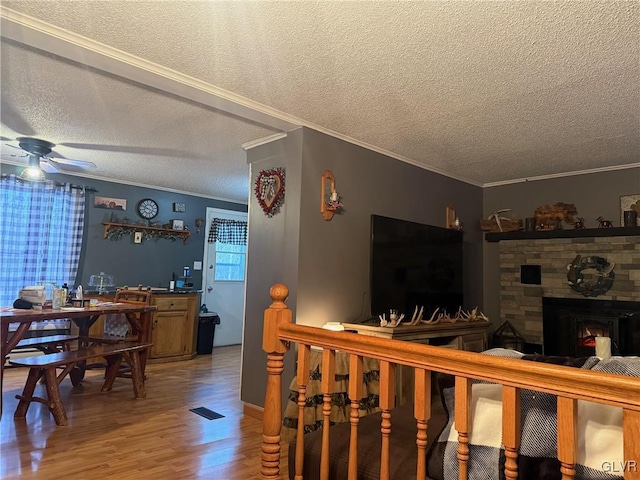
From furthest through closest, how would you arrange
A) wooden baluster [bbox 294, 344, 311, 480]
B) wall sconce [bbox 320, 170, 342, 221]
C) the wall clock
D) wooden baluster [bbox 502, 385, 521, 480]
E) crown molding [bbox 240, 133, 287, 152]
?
→ the wall clock, crown molding [bbox 240, 133, 287, 152], wall sconce [bbox 320, 170, 342, 221], wooden baluster [bbox 294, 344, 311, 480], wooden baluster [bbox 502, 385, 521, 480]

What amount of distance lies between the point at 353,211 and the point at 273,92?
1351 mm

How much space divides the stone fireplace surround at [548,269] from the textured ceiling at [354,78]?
2.88ft

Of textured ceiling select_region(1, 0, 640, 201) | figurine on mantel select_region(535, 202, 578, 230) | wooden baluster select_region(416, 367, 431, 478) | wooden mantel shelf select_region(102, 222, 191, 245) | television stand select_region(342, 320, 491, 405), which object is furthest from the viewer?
wooden mantel shelf select_region(102, 222, 191, 245)

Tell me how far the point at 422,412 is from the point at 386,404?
15 centimetres

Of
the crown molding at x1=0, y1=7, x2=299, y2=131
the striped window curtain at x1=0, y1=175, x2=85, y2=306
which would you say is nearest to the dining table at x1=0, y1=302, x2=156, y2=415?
the striped window curtain at x1=0, y1=175, x2=85, y2=306

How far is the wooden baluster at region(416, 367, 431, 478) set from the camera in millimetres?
1229

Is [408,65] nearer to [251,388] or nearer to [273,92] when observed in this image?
[273,92]

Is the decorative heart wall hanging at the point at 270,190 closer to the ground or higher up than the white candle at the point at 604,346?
higher up

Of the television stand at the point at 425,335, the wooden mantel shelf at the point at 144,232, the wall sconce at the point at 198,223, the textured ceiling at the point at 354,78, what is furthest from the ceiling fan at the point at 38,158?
the television stand at the point at 425,335

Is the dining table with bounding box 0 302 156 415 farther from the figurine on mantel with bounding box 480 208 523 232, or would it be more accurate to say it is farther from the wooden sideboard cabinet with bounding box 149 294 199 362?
the figurine on mantel with bounding box 480 208 523 232

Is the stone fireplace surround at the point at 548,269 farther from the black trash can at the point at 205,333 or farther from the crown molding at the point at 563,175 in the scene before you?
the black trash can at the point at 205,333

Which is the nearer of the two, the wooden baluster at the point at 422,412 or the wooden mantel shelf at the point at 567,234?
the wooden baluster at the point at 422,412

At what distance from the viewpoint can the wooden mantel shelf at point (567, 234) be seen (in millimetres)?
4441

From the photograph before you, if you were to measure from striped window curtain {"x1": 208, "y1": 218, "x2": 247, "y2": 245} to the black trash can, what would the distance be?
129 centimetres
